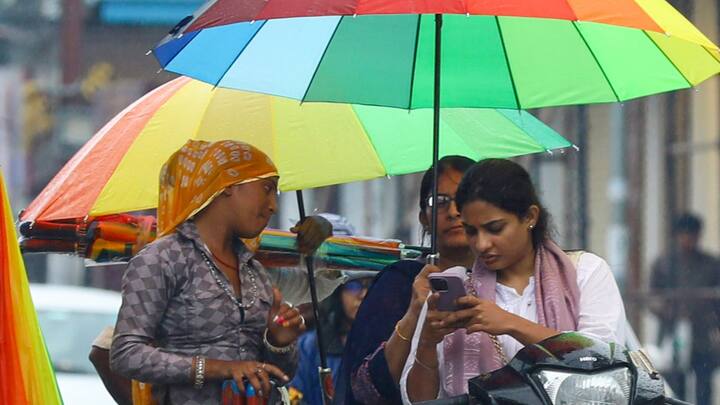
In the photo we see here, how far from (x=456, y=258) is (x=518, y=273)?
1.78 ft

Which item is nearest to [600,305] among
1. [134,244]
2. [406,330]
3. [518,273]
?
[518,273]

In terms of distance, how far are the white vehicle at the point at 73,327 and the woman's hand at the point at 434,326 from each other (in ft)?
18.5

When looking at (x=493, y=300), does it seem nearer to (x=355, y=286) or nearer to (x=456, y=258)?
(x=456, y=258)

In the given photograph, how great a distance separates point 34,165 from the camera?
23391 millimetres

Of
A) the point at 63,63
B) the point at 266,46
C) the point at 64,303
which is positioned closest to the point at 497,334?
the point at 266,46

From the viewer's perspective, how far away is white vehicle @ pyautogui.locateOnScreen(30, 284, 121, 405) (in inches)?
379

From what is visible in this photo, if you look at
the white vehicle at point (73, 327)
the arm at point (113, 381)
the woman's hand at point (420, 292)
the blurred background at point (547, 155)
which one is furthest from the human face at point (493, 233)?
the white vehicle at point (73, 327)

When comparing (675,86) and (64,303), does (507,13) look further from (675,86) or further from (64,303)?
(64,303)

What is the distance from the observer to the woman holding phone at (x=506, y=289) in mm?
4000

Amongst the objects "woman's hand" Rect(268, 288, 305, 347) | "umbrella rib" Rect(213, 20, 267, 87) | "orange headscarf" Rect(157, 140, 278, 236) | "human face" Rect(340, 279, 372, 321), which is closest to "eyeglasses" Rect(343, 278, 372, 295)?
"human face" Rect(340, 279, 372, 321)

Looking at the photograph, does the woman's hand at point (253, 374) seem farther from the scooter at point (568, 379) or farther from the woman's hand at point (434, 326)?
the scooter at point (568, 379)

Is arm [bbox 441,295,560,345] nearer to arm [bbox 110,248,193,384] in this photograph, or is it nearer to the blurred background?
arm [bbox 110,248,193,384]

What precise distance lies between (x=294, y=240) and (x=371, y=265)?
10.6 inches

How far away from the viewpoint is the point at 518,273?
13.5ft
